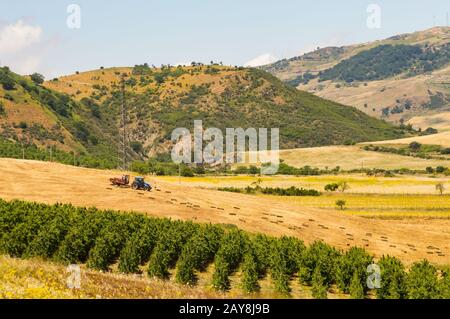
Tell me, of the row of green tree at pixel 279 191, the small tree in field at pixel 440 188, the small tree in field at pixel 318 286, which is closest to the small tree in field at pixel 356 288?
the small tree in field at pixel 318 286

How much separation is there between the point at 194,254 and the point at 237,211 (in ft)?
73.5

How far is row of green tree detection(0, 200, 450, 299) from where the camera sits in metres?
33.7

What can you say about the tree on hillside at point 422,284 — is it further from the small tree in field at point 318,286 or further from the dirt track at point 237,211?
the dirt track at point 237,211

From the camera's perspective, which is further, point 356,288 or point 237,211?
point 237,211

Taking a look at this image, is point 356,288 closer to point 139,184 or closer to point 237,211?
point 237,211

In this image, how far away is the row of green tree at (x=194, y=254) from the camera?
1325 inches

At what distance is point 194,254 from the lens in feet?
119

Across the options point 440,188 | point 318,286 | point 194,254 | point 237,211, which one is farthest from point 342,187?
point 318,286

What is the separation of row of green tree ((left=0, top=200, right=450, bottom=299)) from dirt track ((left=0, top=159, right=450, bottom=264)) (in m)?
11.6

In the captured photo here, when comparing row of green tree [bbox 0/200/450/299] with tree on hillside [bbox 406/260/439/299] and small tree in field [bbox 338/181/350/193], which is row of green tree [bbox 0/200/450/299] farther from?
small tree in field [bbox 338/181/350/193]

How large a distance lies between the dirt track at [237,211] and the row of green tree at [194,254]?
1163 centimetres

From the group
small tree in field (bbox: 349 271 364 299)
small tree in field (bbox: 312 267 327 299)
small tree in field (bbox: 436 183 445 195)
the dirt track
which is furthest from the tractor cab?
small tree in field (bbox: 436 183 445 195)

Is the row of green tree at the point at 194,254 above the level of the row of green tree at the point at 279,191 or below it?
above
